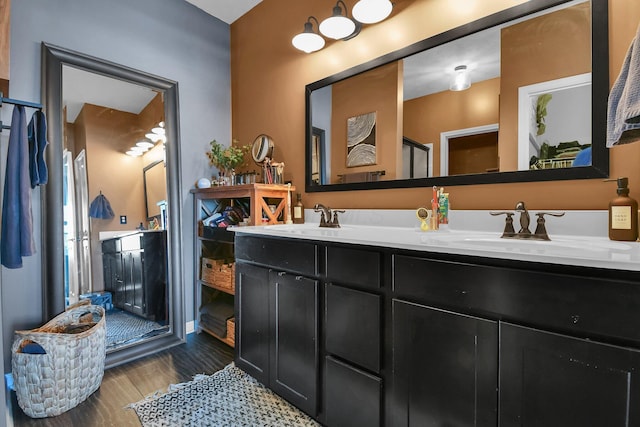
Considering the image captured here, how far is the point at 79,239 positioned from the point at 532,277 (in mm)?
2595

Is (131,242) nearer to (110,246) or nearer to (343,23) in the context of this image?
(110,246)

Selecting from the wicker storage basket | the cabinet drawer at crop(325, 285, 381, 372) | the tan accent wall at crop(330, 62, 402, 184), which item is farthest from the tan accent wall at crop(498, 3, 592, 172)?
the wicker storage basket

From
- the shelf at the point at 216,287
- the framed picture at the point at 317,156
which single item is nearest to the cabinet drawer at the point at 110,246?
the shelf at the point at 216,287

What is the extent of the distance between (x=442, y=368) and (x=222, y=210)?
2.28 m

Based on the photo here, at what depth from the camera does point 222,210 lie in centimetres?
280

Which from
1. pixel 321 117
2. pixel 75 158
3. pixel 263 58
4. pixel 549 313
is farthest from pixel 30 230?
pixel 549 313

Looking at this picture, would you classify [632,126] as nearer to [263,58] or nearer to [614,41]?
[614,41]

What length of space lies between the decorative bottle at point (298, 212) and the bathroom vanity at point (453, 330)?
24.9 inches

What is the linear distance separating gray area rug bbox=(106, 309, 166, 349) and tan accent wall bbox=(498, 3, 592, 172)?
271 centimetres

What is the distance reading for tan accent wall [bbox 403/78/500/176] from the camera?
1.48 metres

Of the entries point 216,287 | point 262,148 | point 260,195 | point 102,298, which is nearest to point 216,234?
point 216,287

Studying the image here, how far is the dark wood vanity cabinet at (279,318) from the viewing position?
1.49 metres

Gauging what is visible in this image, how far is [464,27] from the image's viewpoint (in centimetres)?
154

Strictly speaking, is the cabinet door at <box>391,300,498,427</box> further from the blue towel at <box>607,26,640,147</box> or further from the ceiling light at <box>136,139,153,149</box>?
the ceiling light at <box>136,139,153,149</box>
